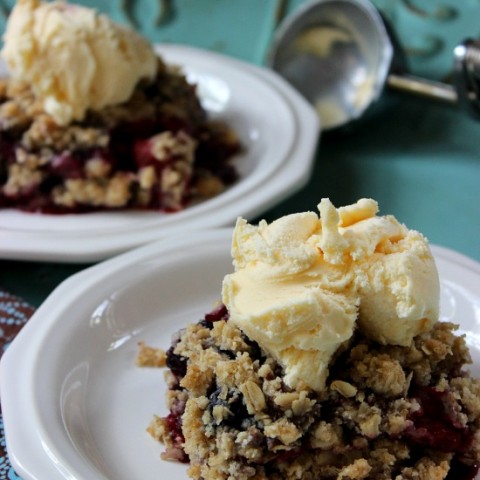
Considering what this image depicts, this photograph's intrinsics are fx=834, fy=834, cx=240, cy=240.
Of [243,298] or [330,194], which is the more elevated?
[243,298]

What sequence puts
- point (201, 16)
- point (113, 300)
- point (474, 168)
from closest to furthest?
point (113, 300)
point (474, 168)
point (201, 16)

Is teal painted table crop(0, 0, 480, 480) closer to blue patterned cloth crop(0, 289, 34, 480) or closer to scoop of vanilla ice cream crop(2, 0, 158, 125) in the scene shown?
blue patterned cloth crop(0, 289, 34, 480)

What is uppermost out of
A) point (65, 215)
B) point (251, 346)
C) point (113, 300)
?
point (251, 346)

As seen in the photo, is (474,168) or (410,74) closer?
(474,168)

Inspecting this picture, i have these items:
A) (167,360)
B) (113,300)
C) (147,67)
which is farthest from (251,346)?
(147,67)


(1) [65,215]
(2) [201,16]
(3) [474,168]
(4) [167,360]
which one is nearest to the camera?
(4) [167,360]

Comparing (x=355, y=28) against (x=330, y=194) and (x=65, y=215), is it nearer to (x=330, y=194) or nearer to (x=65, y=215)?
(x=330, y=194)
